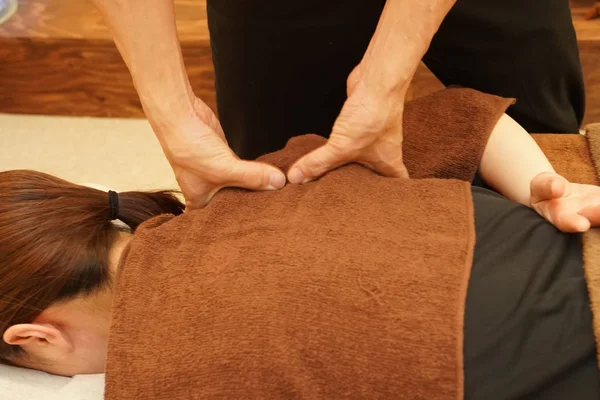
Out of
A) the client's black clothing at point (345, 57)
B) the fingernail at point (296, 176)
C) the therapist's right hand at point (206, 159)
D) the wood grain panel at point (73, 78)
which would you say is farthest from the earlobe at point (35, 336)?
the wood grain panel at point (73, 78)

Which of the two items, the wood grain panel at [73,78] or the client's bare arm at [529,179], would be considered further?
the wood grain panel at [73,78]

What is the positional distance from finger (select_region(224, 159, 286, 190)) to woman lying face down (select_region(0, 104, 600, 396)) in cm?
23

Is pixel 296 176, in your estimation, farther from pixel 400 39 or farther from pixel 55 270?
pixel 55 270

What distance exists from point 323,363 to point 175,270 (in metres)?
0.23

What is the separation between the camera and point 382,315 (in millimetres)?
683

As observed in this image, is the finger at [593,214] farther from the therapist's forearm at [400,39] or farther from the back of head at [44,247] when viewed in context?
the back of head at [44,247]

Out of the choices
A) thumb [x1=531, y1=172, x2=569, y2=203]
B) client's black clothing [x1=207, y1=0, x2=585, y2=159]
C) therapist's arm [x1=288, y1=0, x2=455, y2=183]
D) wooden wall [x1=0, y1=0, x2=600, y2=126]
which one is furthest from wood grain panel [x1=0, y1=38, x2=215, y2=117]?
thumb [x1=531, y1=172, x2=569, y2=203]

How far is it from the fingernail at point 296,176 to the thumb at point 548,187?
36 cm

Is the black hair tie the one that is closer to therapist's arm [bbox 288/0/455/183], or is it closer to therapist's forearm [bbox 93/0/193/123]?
therapist's forearm [bbox 93/0/193/123]

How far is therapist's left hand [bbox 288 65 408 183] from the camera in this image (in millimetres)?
858

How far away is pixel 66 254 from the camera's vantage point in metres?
0.90

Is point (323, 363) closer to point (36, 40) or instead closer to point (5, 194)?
point (5, 194)

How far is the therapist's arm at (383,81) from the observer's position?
2.80 feet

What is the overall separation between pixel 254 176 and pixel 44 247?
0.34 m
